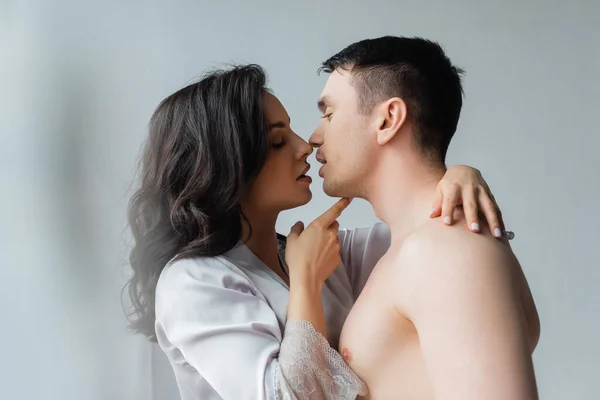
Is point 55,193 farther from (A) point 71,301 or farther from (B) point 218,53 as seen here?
(B) point 218,53

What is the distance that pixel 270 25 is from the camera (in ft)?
6.14

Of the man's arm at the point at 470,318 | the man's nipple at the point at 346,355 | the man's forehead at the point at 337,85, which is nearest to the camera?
the man's arm at the point at 470,318

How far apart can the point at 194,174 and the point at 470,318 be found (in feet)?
2.07

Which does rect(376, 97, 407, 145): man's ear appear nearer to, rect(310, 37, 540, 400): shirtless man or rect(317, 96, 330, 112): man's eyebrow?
rect(310, 37, 540, 400): shirtless man

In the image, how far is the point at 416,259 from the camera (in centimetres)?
109

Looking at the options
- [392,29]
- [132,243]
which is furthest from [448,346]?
[392,29]

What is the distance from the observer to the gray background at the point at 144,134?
4.20 ft

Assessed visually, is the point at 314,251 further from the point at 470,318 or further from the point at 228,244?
the point at 470,318

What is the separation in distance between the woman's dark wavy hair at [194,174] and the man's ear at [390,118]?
0.24 m

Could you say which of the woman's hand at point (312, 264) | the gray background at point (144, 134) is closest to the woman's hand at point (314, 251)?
the woman's hand at point (312, 264)

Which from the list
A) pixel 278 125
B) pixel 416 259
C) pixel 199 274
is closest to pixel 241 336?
pixel 199 274

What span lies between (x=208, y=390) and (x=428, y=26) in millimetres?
1254

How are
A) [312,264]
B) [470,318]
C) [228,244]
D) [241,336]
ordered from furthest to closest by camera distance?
[228,244], [312,264], [241,336], [470,318]

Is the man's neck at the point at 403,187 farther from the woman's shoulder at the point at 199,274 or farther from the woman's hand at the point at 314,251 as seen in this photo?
the woman's shoulder at the point at 199,274
